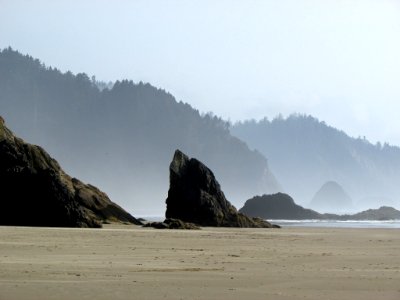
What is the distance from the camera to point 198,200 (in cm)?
5084

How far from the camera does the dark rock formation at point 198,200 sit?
165 feet

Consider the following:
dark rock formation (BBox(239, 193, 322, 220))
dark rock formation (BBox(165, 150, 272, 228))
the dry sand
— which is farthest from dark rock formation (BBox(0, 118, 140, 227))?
dark rock formation (BBox(239, 193, 322, 220))

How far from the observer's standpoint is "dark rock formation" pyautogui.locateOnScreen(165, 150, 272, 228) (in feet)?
165

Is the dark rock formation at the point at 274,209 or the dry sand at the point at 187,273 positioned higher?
the dark rock formation at the point at 274,209

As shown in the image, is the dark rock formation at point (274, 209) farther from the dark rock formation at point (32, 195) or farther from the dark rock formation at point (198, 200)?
the dark rock formation at point (32, 195)

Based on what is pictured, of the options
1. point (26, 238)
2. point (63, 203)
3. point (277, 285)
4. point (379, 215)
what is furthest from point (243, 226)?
point (379, 215)

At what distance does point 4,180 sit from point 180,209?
1772cm

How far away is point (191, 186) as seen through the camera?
52.1 m

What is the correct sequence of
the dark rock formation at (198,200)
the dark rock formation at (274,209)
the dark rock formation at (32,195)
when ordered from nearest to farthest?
the dark rock formation at (32,195), the dark rock formation at (198,200), the dark rock formation at (274,209)

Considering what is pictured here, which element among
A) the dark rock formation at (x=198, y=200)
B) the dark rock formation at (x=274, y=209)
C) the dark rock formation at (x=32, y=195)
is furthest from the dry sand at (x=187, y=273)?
the dark rock formation at (x=274, y=209)

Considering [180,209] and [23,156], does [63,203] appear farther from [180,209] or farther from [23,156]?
[180,209]

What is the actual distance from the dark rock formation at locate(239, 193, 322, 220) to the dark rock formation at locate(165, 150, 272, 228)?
65016mm

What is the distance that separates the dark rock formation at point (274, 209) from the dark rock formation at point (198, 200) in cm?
6502

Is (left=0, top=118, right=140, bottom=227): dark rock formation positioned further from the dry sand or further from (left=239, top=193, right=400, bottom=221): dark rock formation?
(left=239, top=193, right=400, bottom=221): dark rock formation
